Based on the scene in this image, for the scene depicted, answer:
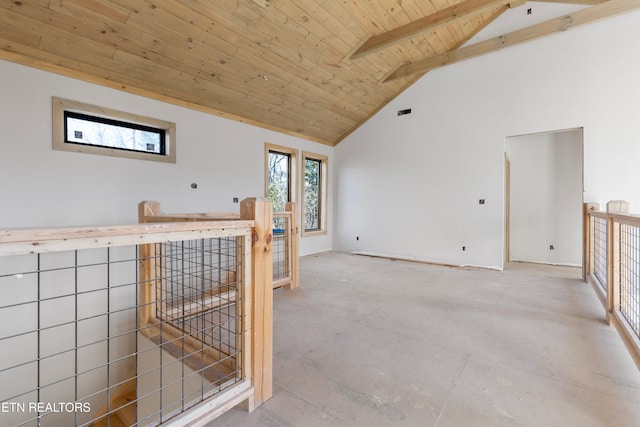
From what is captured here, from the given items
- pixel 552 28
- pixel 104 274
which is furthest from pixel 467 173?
A: pixel 104 274

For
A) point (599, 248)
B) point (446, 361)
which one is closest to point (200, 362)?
point (446, 361)

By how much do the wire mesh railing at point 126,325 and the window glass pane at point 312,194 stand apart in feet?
8.64

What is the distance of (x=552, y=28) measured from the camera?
4109 mm

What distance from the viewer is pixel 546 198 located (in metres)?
5.18

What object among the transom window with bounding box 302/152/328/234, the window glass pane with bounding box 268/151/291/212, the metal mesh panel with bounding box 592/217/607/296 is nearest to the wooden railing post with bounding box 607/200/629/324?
the metal mesh panel with bounding box 592/217/607/296

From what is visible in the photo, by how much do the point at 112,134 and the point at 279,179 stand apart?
280 cm

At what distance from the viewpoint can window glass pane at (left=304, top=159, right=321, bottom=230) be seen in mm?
6230

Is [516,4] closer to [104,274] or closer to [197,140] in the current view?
[197,140]

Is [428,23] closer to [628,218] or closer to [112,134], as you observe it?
[628,218]

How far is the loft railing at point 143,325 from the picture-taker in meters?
1.11

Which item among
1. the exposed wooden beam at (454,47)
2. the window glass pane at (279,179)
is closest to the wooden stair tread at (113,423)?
the window glass pane at (279,179)

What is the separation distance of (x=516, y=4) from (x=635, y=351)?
15.8 feet

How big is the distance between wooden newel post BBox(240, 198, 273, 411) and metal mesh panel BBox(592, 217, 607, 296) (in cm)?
366

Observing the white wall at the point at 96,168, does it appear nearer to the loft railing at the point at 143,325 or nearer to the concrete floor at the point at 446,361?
the loft railing at the point at 143,325
